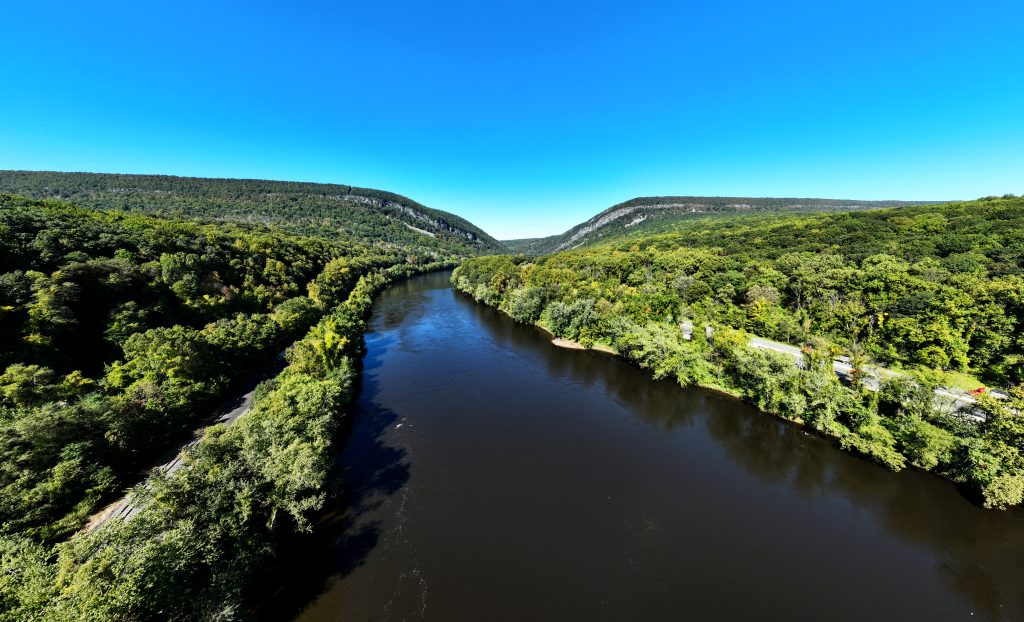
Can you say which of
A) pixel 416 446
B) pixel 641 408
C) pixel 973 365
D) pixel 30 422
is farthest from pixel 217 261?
pixel 973 365

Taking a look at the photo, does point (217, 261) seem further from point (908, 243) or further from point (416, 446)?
point (908, 243)

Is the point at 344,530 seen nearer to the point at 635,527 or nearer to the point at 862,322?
the point at 635,527

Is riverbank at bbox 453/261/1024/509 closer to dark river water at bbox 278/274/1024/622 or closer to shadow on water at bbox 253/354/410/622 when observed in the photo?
dark river water at bbox 278/274/1024/622

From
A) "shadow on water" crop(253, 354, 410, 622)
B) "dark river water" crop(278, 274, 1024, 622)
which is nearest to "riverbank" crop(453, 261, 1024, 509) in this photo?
"dark river water" crop(278, 274, 1024, 622)

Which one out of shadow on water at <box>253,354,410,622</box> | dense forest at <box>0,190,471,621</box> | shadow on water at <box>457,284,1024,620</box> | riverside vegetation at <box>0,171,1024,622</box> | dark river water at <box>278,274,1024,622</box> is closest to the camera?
dense forest at <box>0,190,471,621</box>

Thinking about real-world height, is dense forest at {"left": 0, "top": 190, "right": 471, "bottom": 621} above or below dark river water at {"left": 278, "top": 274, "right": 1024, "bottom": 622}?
above

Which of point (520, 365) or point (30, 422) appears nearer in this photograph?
point (30, 422)

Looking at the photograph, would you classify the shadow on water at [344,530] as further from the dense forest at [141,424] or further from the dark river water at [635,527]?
the dense forest at [141,424]
